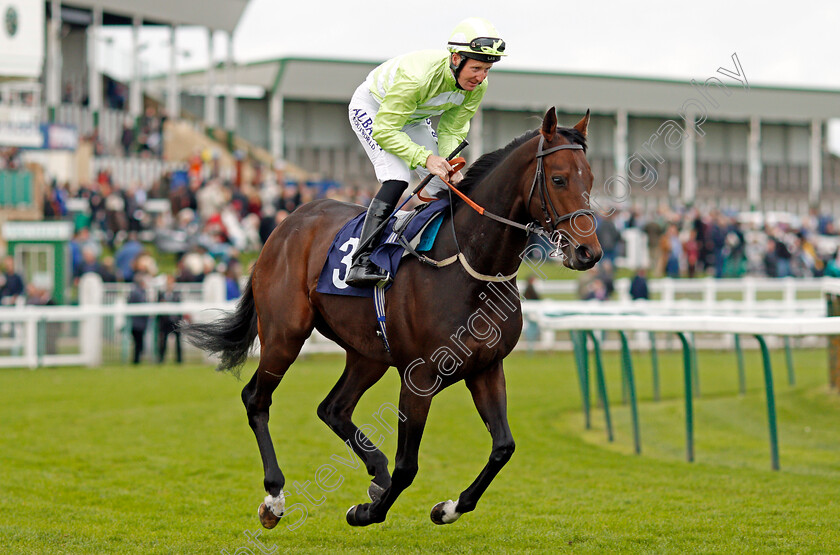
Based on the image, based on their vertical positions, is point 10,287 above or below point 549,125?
below

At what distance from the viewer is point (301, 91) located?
31.5m

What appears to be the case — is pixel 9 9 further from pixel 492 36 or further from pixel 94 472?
pixel 492 36

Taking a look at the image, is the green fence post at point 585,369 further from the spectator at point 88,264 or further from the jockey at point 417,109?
the spectator at point 88,264

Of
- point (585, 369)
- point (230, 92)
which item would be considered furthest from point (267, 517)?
point (230, 92)

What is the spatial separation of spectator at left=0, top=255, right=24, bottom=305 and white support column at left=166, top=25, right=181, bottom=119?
13.0 m

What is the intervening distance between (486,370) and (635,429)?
3681 mm

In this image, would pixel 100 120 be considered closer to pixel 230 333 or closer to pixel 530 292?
pixel 530 292

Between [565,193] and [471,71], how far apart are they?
771mm

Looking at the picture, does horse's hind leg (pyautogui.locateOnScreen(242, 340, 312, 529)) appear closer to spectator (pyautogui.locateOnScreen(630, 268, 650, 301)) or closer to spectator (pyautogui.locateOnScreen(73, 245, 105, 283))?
spectator (pyautogui.locateOnScreen(73, 245, 105, 283))

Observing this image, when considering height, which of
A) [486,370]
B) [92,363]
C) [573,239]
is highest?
[573,239]

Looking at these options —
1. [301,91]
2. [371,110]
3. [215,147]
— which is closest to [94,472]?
[371,110]

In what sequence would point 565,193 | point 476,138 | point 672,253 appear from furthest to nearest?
point 476,138, point 672,253, point 565,193

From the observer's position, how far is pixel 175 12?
87.6 feet

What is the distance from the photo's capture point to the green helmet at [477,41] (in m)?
4.52
